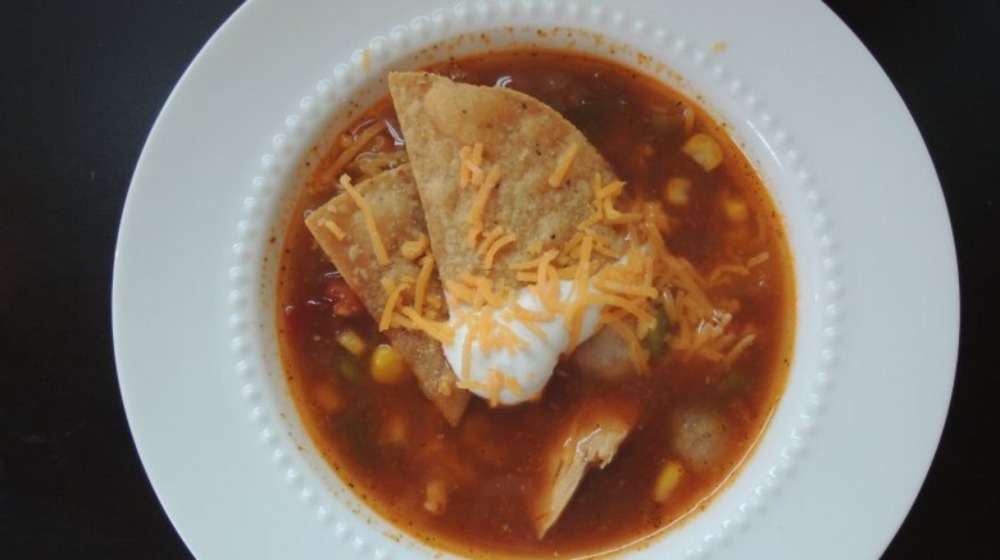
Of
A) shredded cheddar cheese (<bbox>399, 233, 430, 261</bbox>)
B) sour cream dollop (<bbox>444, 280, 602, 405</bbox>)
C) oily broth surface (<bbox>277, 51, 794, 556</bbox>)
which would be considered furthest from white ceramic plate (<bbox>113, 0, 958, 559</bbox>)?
sour cream dollop (<bbox>444, 280, 602, 405</bbox>)

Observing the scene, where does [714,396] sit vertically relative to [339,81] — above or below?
below

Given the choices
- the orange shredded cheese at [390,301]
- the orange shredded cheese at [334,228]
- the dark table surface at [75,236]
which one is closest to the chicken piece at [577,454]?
the orange shredded cheese at [390,301]

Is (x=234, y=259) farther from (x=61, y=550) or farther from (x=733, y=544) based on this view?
(x=733, y=544)

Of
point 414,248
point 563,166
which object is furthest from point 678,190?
A: point 414,248

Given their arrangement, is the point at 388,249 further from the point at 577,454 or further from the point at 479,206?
the point at 577,454

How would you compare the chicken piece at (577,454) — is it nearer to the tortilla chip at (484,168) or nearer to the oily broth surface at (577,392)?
the oily broth surface at (577,392)

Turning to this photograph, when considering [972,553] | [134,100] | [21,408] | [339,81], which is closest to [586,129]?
[339,81]
